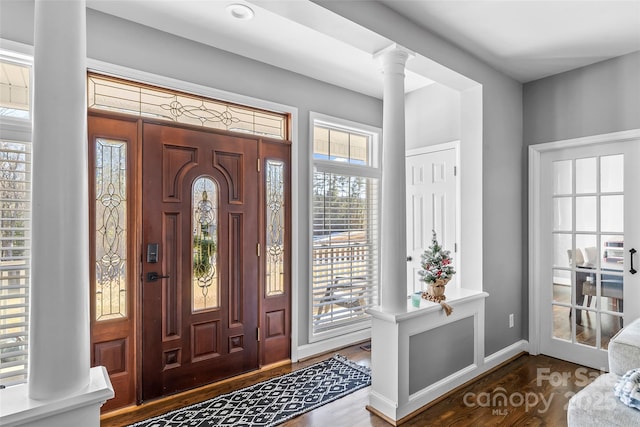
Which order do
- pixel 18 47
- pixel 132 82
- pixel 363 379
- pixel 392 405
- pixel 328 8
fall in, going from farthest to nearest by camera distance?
pixel 363 379
pixel 132 82
pixel 392 405
pixel 18 47
pixel 328 8

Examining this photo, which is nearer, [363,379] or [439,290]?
[439,290]

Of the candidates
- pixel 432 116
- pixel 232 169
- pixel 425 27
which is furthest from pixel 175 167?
pixel 432 116

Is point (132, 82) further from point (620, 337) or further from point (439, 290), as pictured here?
point (620, 337)

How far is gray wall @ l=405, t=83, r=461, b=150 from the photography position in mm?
3496

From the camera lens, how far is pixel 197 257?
9.09ft

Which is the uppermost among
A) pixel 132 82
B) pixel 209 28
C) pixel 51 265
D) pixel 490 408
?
pixel 209 28

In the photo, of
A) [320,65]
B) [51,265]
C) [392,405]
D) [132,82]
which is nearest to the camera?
[51,265]

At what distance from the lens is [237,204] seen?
9.64 feet

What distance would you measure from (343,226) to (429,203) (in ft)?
3.07

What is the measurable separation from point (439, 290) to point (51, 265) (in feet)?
7.71

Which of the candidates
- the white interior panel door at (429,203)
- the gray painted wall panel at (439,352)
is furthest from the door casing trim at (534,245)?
the gray painted wall panel at (439,352)

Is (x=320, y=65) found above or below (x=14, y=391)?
above

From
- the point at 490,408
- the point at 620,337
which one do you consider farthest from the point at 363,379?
the point at 620,337

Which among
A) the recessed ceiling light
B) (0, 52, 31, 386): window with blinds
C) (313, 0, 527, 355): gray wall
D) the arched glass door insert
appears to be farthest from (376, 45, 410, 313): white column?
(0, 52, 31, 386): window with blinds
